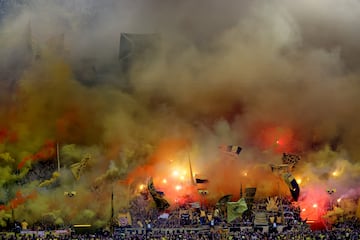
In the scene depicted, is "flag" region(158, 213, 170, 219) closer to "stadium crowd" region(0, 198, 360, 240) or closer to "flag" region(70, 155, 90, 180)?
"stadium crowd" region(0, 198, 360, 240)

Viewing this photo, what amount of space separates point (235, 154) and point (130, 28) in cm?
932

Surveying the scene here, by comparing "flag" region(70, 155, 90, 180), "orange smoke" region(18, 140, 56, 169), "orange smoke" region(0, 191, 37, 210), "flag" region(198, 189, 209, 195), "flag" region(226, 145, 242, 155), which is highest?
"orange smoke" region(18, 140, 56, 169)

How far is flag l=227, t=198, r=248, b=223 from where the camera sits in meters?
26.3

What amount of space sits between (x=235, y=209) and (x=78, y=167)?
7799 millimetres

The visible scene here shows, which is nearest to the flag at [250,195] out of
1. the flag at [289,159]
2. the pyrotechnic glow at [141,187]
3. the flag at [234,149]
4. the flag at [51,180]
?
the flag at [234,149]

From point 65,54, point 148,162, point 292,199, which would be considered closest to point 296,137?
point 292,199

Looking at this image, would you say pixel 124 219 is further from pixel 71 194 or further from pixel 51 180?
pixel 51 180

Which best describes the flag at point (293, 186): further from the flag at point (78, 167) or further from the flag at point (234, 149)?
the flag at point (78, 167)

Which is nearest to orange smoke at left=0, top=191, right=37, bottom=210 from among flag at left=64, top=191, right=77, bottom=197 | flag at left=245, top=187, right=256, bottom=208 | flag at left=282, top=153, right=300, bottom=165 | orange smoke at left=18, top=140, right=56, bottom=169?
flag at left=64, top=191, right=77, bottom=197

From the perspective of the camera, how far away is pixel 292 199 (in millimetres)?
27625

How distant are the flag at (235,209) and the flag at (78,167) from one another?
7.27 m

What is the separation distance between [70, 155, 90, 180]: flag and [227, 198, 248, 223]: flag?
23.8 ft

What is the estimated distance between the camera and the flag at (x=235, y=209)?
26323 millimetres

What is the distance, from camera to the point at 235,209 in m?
26.4
